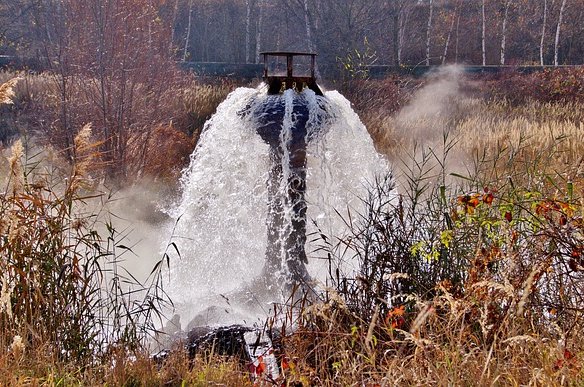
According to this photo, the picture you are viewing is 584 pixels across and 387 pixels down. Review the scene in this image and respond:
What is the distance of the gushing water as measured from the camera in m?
4.85

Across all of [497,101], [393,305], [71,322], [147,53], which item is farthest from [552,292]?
[497,101]

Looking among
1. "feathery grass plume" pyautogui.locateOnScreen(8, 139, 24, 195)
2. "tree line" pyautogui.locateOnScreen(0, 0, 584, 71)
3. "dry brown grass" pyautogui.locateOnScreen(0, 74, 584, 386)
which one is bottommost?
"dry brown grass" pyautogui.locateOnScreen(0, 74, 584, 386)

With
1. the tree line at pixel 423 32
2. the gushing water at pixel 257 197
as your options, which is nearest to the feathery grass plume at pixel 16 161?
the gushing water at pixel 257 197

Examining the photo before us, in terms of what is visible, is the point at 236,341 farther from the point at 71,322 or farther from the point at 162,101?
the point at 162,101

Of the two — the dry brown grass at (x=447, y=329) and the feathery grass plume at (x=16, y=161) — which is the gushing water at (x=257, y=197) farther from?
the feathery grass plume at (x=16, y=161)

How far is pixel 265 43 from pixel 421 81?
14940 millimetres

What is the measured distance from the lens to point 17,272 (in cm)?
324

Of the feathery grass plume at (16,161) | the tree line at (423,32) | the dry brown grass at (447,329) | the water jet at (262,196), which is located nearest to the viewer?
the dry brown grass at (447,329)

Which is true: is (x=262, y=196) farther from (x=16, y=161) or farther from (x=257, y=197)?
(x=16, y=161)

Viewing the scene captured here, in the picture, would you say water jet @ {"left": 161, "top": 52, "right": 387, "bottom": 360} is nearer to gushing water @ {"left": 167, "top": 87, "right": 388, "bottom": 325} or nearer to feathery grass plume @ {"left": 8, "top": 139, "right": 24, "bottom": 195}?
gushing water @ {"left": 167, "top": 87, "right": 388, "bottom": 325}

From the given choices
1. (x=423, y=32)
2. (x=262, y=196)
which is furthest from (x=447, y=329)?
(x=423, y=32)

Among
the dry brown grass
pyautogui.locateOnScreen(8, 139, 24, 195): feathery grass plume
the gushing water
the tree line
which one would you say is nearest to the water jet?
the gushing water

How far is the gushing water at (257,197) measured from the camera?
15.9 ft

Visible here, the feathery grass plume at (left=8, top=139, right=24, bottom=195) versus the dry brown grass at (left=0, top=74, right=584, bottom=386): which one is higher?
the feathery grass plume at (left=8, top=139, right=24, bottom=195)
